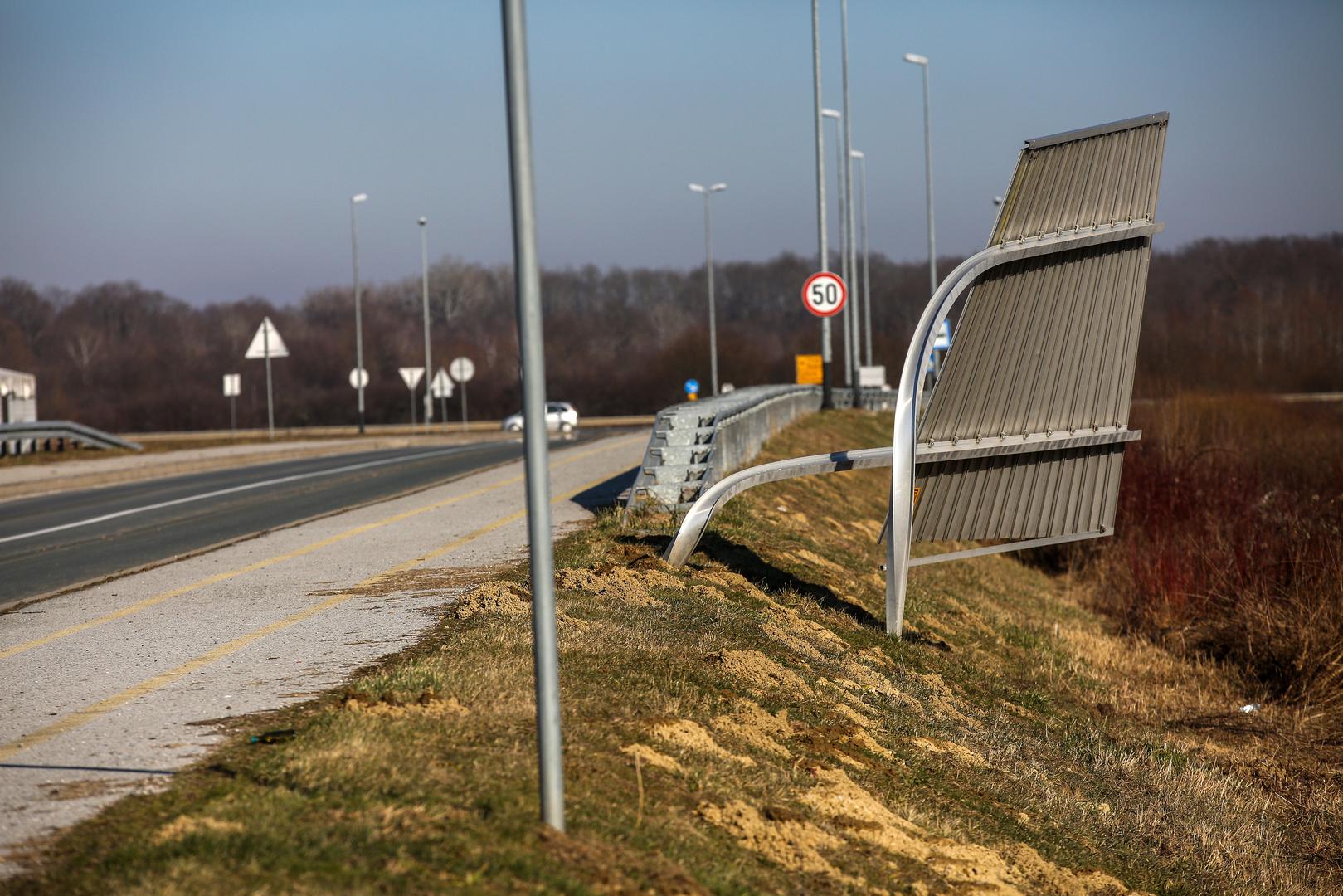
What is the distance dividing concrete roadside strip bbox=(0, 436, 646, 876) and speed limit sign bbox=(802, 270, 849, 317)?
8341 mm

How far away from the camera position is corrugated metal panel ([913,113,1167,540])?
10.8 m

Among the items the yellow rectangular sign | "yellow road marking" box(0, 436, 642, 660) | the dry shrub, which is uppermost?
the yellow rectangular sign

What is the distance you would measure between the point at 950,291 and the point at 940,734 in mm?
3671

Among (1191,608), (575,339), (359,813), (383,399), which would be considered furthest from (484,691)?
(575,339)

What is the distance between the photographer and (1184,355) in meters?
53.2

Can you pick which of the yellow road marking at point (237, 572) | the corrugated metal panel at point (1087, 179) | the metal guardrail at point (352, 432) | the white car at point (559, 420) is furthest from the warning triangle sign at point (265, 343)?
the corrugated metal panel at point (1087, 179)

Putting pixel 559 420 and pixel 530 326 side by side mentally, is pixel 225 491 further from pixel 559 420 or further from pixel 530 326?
pixel 559 420

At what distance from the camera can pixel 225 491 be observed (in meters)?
22.1

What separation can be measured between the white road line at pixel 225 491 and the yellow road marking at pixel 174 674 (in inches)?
286

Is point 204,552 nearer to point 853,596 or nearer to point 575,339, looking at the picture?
point 853,596

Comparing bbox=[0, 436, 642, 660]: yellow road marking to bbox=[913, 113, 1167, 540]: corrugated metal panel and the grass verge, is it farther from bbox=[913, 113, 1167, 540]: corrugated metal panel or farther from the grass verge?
bbox=[913, 113, 1167, 540]: corrugated metal panel

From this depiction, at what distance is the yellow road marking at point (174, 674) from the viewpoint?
6.37m

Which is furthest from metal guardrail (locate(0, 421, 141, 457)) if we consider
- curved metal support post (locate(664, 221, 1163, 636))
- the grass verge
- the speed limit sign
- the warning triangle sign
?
curved metal support post (locate(664, 221, 1163, 636))

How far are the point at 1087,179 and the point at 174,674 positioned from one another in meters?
7.72
